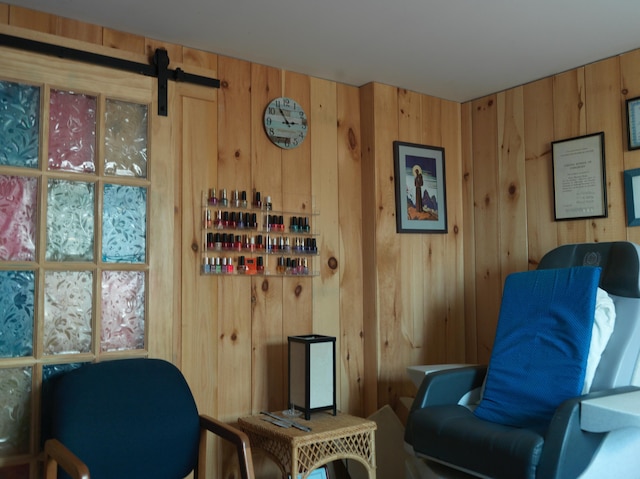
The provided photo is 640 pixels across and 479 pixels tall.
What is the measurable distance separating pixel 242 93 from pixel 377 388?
65.3 inches

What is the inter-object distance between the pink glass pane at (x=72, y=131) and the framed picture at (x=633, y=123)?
7.92 feet

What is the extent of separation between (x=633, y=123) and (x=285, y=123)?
5.45 feet

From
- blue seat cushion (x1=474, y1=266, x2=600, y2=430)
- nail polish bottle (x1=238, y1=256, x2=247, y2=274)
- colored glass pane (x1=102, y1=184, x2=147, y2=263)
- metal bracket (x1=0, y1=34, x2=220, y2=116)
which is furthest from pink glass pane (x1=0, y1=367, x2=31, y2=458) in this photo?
blue seat cushion (x1=474, y1=266, x2=600, y2=430)

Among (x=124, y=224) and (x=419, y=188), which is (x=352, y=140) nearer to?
(x=419, y=188)

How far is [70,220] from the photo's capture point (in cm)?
239

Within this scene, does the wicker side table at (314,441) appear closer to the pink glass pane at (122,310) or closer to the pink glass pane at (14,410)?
the pink glass pane at (122,310)

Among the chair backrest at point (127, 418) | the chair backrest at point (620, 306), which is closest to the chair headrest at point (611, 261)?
the chair backrest at point (620, 306)

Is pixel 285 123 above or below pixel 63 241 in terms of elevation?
above

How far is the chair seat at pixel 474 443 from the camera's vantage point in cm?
200

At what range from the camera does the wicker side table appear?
7.72ft

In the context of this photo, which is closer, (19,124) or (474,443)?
(474,443)

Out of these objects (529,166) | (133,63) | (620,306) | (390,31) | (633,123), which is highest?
(390,31)

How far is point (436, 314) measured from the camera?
3.50 meters

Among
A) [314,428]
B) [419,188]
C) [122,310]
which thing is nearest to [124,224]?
[122,310]
